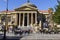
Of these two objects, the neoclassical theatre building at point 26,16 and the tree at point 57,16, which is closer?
the tree at point 57,16

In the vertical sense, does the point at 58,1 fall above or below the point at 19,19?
above

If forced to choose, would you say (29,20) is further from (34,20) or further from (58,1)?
(58,1)

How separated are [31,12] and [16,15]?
6267 millimetres

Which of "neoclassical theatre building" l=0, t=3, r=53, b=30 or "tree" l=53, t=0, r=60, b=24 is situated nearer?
"tree" l=53, t=0, r=60, b=24

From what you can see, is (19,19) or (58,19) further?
(19,19)

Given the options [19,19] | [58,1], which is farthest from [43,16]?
[58,1]

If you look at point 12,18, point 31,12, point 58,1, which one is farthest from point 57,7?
point 12,18

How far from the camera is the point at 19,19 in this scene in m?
84.1

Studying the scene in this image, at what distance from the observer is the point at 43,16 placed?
8806 cm

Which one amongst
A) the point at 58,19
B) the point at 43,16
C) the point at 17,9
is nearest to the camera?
the point at 58,19

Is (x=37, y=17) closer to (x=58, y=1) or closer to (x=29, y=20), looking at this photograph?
(x=29, y=20)

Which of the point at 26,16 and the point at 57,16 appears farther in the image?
the point at 26,16

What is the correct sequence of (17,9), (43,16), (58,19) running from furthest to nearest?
(43,16)
(17,9)
(58,19)

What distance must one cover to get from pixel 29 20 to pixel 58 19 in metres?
26.3
